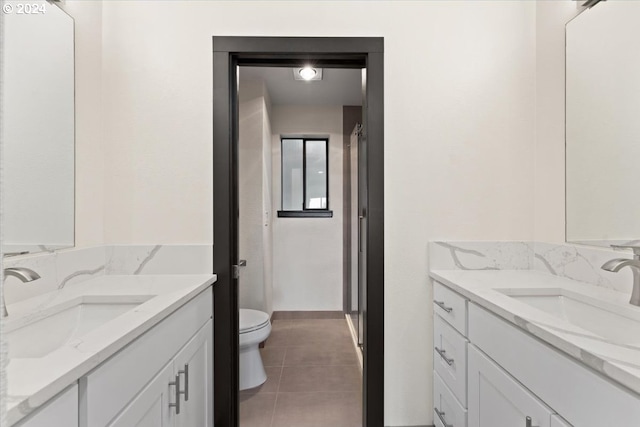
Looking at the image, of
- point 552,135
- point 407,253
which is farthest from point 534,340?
point 552,135

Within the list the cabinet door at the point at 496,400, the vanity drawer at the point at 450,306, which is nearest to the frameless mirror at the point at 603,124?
the vanity drawer at the point at 450,306

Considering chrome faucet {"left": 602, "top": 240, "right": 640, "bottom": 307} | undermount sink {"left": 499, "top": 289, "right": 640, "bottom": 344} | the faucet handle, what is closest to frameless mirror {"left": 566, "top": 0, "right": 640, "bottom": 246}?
the faucet handle

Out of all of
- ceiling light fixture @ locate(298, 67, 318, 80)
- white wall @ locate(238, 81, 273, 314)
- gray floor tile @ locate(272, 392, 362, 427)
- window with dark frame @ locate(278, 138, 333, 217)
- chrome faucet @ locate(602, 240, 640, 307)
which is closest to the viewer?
chrome faucet @ locate(602, 240, 640, 307)

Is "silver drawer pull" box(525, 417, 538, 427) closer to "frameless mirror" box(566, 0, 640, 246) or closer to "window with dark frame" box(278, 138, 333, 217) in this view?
"frameless mirror" box(566, 0, 640, 246)

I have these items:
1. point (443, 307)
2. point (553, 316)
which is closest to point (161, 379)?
point (443, 307)

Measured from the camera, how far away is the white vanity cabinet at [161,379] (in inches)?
32.5

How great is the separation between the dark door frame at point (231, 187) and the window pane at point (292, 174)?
2.25 meters

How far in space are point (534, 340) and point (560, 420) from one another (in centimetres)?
19

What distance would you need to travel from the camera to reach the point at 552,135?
1671 millimetres

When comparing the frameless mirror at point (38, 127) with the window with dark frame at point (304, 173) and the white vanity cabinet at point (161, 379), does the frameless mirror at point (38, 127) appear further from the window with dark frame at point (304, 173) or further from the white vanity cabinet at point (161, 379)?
the window with dark frame at point (304, 173)

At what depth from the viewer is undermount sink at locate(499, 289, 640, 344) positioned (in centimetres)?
108

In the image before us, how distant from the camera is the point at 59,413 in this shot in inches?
27.4

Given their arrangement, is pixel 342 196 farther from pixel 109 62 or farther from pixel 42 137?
pixel 42 137

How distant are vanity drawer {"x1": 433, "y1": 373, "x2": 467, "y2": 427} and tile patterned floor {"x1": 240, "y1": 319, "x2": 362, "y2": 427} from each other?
49cm
